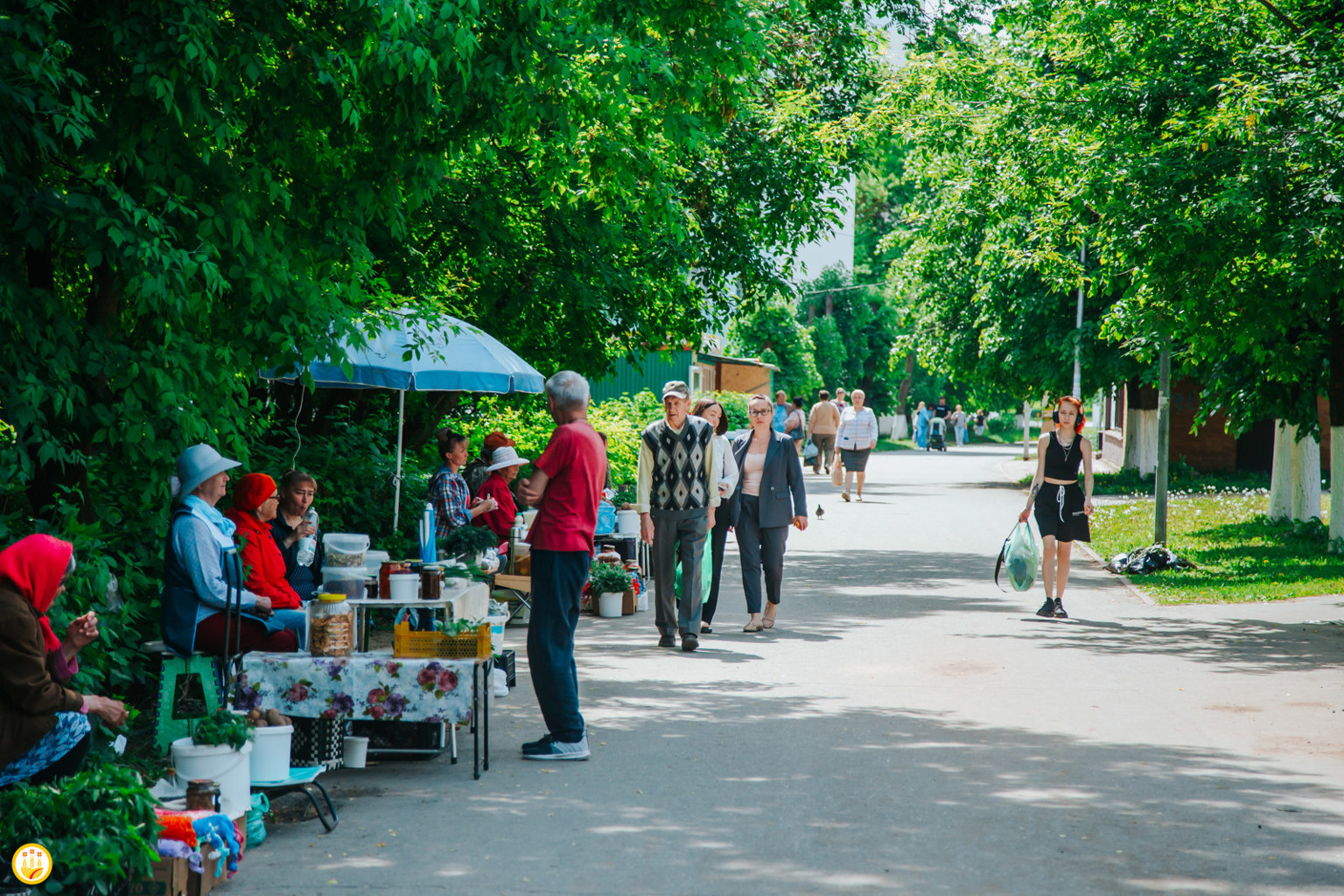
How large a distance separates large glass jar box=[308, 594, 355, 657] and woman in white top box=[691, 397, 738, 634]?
4439 mm

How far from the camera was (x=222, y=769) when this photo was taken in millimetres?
5301

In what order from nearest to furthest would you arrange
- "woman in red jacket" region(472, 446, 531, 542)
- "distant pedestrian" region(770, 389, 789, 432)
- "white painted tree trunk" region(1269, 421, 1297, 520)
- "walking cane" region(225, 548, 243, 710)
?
"walking cane" region(225, 548, 243, 710) → "woman in red jacket" region(472, 446, 531, 542) → "white painted tree trunk" region(1269, 421, 1297, 520) → "distant pedestrian" region(770, 389, 789, 432)

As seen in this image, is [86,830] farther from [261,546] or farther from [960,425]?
[960,425]

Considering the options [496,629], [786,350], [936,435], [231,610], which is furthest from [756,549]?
[936,435]

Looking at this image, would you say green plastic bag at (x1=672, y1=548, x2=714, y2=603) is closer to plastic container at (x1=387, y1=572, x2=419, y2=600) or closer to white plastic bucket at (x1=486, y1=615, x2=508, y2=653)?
white plastic bucket at (x1=486, y1=615, x2=508, y2=653)

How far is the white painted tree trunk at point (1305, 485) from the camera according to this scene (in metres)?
18.8

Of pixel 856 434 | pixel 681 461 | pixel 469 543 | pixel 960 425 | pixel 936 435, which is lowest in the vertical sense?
pixel 469 543

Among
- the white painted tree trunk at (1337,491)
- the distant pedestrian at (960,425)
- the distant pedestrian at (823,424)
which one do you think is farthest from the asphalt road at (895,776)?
the distant pedestrian at (960,425)

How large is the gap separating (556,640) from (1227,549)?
1253 cm

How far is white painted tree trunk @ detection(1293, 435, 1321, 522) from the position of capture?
18797mm

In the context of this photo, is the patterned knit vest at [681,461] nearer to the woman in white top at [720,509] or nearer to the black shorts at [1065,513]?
the woman in white top at [720,509]

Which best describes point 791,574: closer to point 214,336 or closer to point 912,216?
point 214,336

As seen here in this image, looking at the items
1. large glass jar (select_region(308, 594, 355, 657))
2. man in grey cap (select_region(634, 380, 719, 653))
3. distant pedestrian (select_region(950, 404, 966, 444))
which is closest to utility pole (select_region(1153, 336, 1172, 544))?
man in grey cap (select_region(634, 380, 719, 653))

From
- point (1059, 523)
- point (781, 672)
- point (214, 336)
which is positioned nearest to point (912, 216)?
point (1059, 523)
